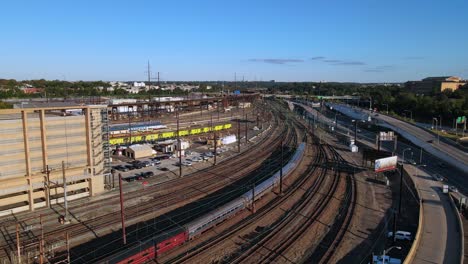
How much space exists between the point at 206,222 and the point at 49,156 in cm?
1485

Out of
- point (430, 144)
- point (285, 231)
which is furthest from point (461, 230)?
point (430, 144)

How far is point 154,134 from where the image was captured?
193ft

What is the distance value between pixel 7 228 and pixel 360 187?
100 ft

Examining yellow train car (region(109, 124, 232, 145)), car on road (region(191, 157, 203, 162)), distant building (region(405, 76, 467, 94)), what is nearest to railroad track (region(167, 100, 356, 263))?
car on road (region(191, 157, 203, 162))

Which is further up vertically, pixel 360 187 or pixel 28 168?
pixel 28 168

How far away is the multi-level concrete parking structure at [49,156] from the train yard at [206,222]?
1454mm

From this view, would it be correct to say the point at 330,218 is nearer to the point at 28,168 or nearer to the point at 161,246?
the point at 161,246

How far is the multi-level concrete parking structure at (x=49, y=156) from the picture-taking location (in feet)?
88.9

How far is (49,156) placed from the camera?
29.2m

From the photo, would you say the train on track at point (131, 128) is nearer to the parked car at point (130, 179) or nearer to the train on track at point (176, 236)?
the parked car at point (130, 179)

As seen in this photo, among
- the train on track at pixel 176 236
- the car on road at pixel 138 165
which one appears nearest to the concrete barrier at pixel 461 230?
the train on track at pixel 176 236

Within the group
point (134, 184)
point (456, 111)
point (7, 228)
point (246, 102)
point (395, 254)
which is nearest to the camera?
point (395, 254)

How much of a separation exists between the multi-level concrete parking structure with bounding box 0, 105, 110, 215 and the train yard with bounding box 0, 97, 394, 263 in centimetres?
145

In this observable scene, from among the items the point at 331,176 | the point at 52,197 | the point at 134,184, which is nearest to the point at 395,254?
the point at 331,176
